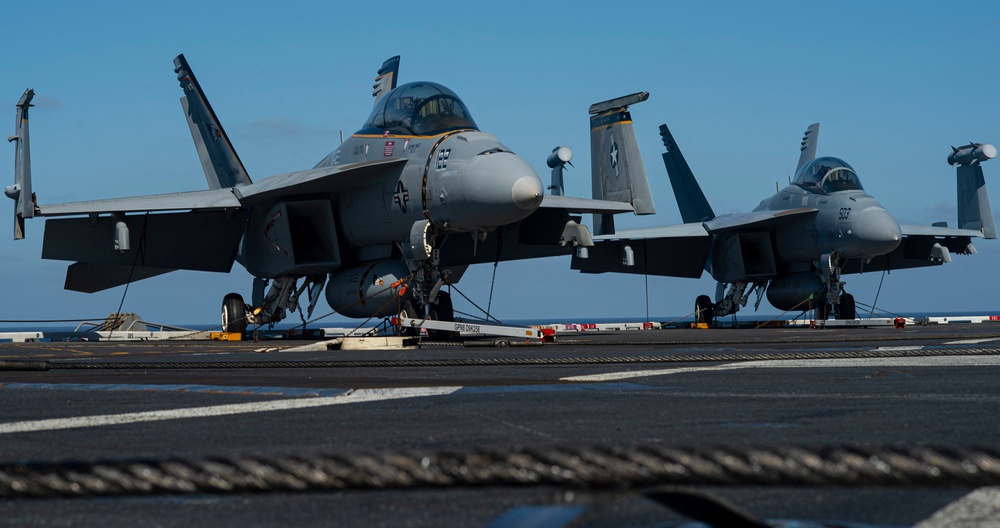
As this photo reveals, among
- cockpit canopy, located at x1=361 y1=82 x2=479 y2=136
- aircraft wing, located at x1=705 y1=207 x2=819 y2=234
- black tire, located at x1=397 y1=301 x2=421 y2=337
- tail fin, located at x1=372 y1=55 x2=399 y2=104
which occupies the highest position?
tail fin, located at x1=372 y1=55 x2=399 y2=104

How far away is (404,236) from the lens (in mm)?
17734

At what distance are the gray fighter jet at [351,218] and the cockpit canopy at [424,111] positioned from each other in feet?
0.07

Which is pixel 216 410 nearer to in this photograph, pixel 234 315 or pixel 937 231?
pixel 234 315

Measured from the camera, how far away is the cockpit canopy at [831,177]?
2594 cm

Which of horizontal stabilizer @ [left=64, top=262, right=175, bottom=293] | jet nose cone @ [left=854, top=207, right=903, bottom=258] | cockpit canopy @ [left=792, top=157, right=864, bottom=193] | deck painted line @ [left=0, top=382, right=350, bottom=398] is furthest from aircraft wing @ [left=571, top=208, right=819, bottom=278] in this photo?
deck painted line @ [left=0, top=382, right=350, bottom=398]

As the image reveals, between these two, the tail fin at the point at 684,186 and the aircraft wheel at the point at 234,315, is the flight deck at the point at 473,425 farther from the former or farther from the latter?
the tail fin at the point at 684,186

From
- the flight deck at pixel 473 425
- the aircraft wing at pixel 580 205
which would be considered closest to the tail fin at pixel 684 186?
the aircraft wing at pixel 580 205

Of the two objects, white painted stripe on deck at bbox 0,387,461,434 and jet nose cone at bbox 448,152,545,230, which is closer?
white painted stripe on deck at bbox 0,387,461,434

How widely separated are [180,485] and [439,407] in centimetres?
263

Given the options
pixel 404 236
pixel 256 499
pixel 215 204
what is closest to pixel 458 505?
pixel 256 499

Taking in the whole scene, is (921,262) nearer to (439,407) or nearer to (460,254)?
(460,254)

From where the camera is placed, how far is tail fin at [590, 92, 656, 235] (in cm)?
2683

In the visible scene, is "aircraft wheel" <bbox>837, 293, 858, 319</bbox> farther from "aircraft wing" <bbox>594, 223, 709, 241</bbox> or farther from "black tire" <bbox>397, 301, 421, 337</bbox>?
"black tire" <bbox>397, 301, 421, 337</bbox>

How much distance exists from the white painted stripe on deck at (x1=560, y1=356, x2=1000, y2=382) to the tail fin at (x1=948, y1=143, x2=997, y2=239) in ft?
82.5
